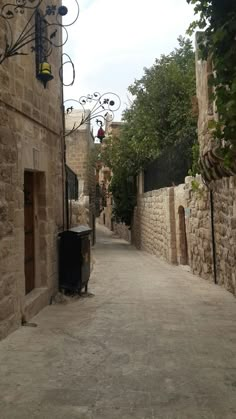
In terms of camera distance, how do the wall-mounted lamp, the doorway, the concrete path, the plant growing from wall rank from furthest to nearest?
the doorway < the wall-mounted lamp < the plant growing from wall < the concrete path

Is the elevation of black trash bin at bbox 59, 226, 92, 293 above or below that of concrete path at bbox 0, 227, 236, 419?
above

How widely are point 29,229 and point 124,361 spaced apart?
2.75 m

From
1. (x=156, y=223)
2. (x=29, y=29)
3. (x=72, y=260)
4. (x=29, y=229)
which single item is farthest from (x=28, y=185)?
(x=156, y=223)

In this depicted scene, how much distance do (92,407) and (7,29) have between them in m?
3.73

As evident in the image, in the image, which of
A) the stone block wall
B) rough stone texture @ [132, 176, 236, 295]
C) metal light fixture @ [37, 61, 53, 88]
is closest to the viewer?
metal light fixture @ [37, 61, 53, 88]

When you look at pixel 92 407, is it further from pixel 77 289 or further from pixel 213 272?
pixel 213 272

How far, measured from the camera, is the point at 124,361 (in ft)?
11.8

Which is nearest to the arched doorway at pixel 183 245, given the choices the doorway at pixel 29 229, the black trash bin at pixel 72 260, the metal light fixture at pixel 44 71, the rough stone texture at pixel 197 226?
the rough stone texture at pixel 197 226

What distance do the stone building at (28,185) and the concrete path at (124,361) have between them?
38 centimetres

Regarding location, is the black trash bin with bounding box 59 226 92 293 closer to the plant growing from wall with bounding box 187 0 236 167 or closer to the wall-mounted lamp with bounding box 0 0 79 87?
the wall-mounted lamp with bounding box 0 0 79 87

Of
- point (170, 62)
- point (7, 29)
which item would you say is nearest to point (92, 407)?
point (7, 29)

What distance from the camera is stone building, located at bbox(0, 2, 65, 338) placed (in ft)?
14.3

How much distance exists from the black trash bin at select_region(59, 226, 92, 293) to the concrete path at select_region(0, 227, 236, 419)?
15.6 inches

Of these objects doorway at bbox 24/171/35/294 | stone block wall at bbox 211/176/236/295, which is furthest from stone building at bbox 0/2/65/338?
stone block wall at bbox 211/176/236/295
